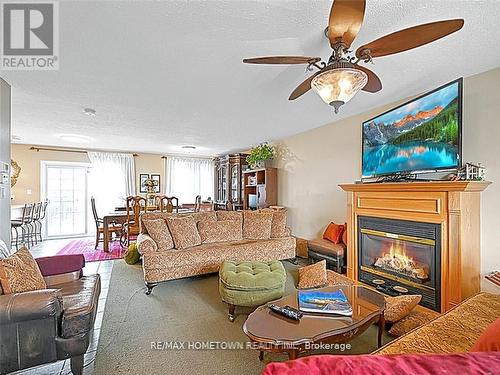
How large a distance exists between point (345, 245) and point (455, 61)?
8.24ft

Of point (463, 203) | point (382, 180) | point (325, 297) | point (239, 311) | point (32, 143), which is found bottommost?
point (239, 311)

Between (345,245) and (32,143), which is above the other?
(32,143)

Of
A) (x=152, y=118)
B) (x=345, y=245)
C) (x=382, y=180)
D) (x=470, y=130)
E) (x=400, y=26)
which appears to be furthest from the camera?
(x=152, y=118)

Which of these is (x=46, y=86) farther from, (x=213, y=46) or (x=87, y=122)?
(x=213, y=46)

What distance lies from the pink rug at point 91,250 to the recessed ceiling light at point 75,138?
238 cm

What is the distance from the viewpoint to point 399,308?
7.74 ft

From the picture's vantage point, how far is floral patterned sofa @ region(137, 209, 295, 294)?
130 inches

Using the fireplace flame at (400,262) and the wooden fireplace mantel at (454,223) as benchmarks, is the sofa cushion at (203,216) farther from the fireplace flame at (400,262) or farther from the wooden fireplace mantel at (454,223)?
the wooden fireplace mantel at (454,223)

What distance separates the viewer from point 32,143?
624 centimetres

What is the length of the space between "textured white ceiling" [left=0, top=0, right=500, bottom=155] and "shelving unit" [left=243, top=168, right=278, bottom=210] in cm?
174

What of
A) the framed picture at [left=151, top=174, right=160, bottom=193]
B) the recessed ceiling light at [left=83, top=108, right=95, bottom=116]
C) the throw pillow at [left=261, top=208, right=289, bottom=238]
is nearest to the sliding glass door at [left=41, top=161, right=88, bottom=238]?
the framed picture at [left=151, top=174, right=160, bottom=193]

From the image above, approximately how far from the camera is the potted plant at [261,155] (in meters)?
5.80

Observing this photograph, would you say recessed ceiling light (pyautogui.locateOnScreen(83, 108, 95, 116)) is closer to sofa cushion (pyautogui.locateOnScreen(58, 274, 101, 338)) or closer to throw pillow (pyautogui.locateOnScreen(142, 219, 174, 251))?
throw pillow (pyautogui.locateOnScreen(142, 219, 174, 251))

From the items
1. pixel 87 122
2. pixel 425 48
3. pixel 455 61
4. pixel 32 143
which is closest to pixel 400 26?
pixel 425 48
